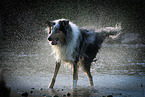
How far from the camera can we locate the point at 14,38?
1730 centimetres

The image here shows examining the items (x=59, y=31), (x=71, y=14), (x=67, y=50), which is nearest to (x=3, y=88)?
(x=59, y=31)

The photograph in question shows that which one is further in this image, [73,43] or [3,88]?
[73,43]

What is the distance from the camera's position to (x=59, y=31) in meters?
4.77

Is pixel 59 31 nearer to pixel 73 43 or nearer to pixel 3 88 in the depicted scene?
pixel 73 43

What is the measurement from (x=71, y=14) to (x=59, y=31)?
12427 mm

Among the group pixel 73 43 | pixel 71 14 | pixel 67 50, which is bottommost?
pixel 67 50

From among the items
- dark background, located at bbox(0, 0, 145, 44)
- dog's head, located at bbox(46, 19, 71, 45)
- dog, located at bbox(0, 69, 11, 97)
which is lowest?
dog, located at bbox(0, 69, 11, 97)

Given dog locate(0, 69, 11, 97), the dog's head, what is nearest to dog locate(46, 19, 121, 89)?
the dog's head

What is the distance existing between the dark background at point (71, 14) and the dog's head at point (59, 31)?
11.4 meters

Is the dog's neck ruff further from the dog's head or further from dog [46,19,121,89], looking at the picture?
the dog's head

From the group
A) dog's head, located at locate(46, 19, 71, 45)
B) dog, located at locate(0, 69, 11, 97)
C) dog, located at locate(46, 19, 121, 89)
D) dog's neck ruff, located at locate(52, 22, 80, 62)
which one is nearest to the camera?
dog, located at locate(0, 69, 11, 97)

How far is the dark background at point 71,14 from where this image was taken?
54.6 ft

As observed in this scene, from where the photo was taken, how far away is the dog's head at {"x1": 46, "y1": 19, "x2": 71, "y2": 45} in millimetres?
4700

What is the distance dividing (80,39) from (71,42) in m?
0.30
